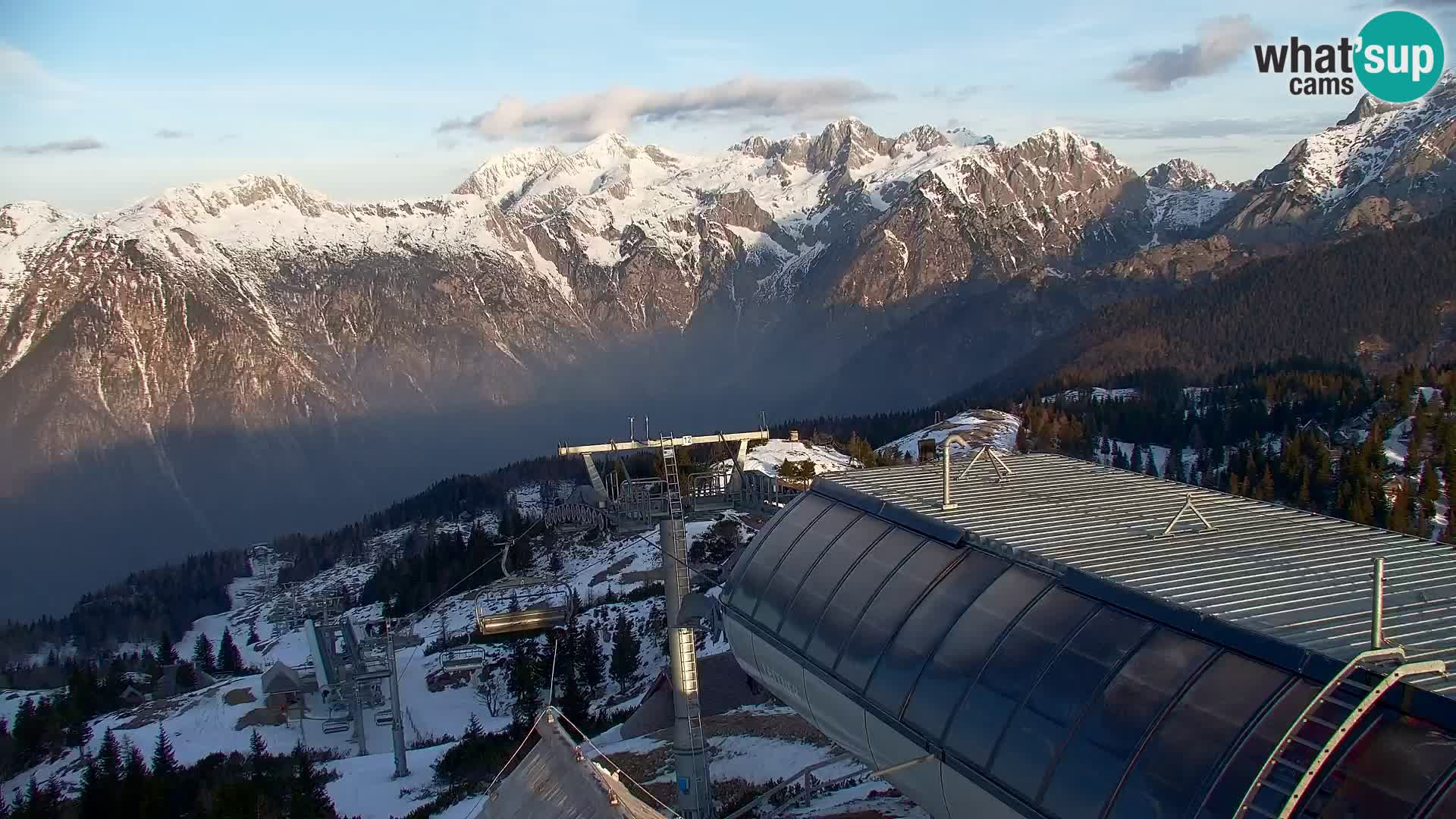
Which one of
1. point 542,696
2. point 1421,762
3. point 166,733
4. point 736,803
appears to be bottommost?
point 166,733

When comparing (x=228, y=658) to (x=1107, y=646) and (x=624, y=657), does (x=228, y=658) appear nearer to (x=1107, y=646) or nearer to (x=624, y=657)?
(x=624, y=657)

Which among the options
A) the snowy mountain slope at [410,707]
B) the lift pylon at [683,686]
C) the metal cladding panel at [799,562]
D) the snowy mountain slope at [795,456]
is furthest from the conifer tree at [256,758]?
the snowy mountain slope at [795,456]

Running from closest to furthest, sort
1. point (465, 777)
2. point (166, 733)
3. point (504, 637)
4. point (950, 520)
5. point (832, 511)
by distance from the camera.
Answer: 1. point (950, 520)
2. point (832, 511)
3. point (465, 777)
4. point (166, 733)
5. point (504, 637)

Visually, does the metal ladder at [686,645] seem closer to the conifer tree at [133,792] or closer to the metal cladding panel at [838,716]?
the metal cladding panel at [838,716]

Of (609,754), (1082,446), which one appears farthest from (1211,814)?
(1082,446)

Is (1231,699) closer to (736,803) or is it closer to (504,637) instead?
(736,803)

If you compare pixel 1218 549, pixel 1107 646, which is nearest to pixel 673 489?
pixel 1218 549
